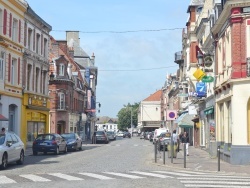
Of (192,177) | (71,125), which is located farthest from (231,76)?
(71,125)

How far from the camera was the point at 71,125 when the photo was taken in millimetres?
61688

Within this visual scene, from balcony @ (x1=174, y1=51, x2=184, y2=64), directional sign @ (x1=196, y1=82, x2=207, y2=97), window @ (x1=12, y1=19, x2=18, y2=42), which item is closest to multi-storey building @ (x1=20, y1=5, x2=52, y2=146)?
window @ (x1=12, y1=19, x2=18, y2=42)

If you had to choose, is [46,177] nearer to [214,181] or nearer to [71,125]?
[214,181]

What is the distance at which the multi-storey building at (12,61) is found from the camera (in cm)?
3319

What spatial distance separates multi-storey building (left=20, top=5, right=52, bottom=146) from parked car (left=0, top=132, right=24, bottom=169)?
15132mm

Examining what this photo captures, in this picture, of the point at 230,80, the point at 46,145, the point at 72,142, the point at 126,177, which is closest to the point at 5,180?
the point at 126,177

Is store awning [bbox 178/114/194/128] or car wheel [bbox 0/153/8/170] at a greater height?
store awning [bbox 178/114/194/128]

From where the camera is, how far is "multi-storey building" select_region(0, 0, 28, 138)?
33.2 m

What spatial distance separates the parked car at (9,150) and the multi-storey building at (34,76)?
1513cm

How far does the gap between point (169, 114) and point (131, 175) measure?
8.56 m

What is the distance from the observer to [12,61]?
3547 centimetres

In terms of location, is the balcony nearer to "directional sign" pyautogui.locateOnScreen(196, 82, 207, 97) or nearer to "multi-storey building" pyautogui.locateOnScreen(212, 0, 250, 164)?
"directional sign" pyautogui.locateOnScreen(196, 82, 207, 97)

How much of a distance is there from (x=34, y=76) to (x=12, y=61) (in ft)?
17.2

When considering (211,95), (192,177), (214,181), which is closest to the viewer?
(214,181)
